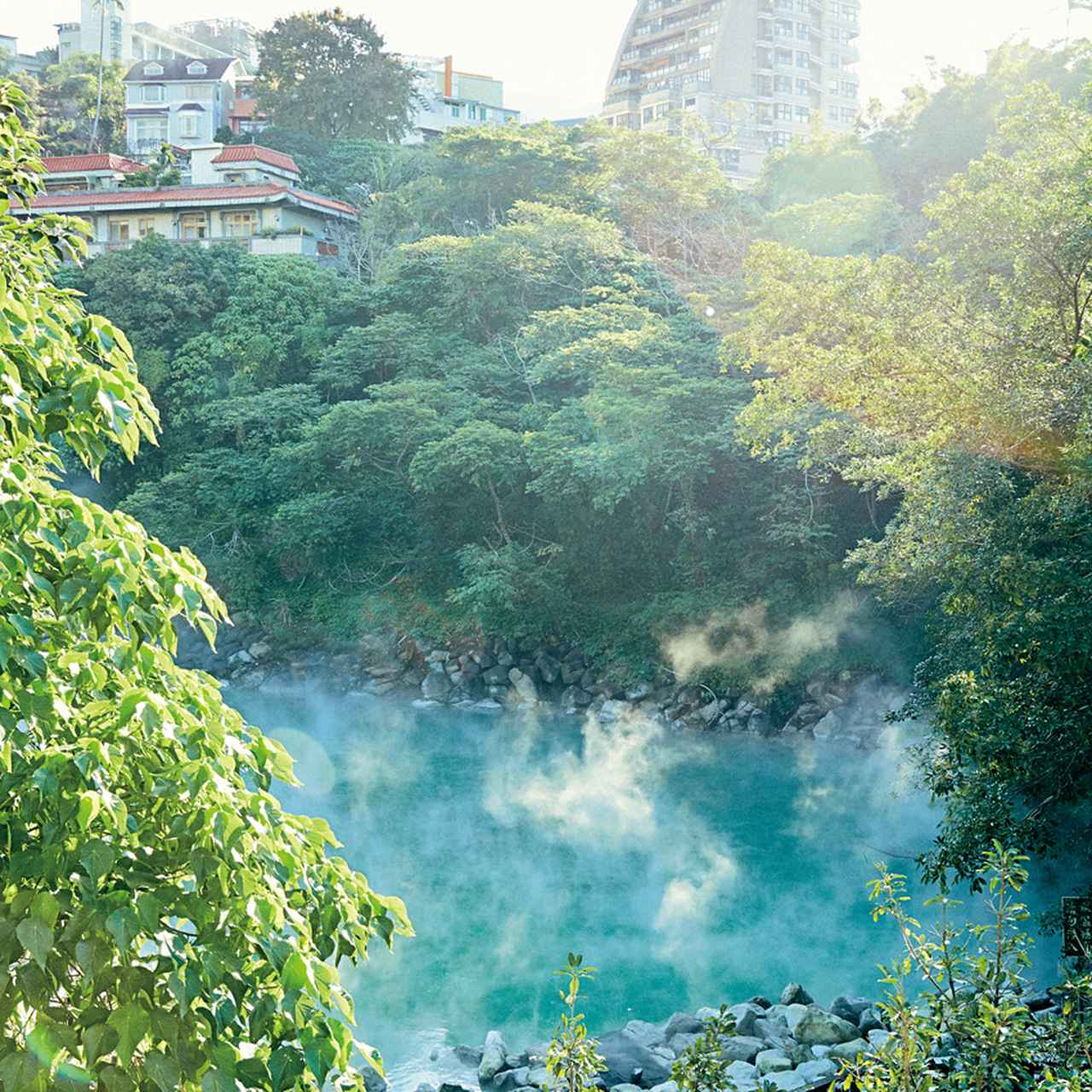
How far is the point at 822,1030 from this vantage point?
5.89m

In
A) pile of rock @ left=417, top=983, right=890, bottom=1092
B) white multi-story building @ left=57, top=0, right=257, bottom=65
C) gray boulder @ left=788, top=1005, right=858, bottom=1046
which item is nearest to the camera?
pile of rock @ left=417, top=983, right=890, bottom=1092

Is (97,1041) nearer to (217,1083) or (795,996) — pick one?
(217,1083)

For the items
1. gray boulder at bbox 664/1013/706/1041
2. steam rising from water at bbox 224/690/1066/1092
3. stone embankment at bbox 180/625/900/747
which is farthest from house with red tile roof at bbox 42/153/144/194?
gray boulder at bbox 664/1013/706/1041

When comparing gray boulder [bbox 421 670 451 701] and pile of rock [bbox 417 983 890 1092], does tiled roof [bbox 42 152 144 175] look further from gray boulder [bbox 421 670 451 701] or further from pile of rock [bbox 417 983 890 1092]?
pile of rock [bbox 417 983 890 1092]

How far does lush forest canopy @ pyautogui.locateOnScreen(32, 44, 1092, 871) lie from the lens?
6.57m

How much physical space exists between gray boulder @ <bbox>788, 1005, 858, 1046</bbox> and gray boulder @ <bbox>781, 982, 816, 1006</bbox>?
526 millimetres

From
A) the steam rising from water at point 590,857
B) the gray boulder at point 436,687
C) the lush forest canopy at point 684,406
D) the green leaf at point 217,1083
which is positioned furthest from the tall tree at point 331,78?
the green leaf at point 217,1083

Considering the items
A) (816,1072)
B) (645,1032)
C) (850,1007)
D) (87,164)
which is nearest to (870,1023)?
(850,1007)

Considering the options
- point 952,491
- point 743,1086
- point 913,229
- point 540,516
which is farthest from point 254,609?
point 743,1086

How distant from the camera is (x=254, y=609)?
57.9 feet

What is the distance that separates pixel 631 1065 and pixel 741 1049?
513 millimetres

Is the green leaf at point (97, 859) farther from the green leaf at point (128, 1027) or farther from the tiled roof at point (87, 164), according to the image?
the tiled roof at point (87, 164)

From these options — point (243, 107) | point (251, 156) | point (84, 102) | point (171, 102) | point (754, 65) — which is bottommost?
point (251, 156)

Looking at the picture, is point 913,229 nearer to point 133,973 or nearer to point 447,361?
point 447,361
